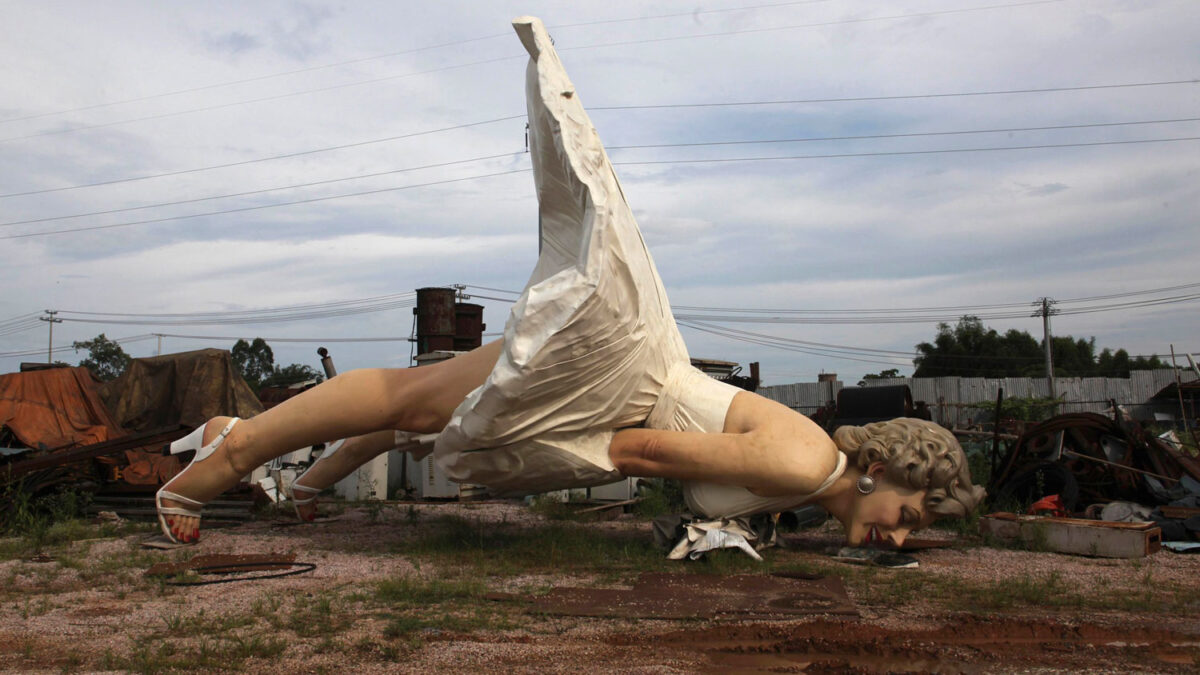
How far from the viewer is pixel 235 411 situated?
36.4 ft

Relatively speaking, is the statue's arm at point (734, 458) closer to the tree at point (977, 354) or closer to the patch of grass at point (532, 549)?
the patch of grass at point (532, 549)

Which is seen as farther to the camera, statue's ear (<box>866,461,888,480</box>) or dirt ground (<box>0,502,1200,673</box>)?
statue's ear (<box>866,461,888,480</box>)

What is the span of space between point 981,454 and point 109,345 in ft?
127

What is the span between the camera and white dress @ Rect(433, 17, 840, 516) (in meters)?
4.98

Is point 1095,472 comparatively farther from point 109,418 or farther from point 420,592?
point 109,418

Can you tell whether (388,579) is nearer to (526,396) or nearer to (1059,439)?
(526,396)

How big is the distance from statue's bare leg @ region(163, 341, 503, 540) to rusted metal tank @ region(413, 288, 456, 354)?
6648 mm

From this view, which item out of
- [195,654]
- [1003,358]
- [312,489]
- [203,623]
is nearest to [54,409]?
[312,489]

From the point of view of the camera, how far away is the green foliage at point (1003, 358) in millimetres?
35406

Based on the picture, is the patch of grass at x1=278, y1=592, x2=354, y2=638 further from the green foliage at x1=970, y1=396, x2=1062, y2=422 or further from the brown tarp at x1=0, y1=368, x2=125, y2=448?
the green foliage at x1=970, y1=396, x2=1062, y2=422

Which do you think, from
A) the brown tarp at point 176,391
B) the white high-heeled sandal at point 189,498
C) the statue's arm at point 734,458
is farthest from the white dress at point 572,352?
the brown tarp at point 176,391

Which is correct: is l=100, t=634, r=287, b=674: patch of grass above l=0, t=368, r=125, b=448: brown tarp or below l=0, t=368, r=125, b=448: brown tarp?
below

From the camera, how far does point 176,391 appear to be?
11.2 meters

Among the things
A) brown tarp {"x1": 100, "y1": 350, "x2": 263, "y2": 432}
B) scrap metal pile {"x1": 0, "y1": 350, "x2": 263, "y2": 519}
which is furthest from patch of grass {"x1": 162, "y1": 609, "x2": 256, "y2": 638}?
brown tarp {"x1": 100, "y1": 350, "x2": 263, "y2": 432}
